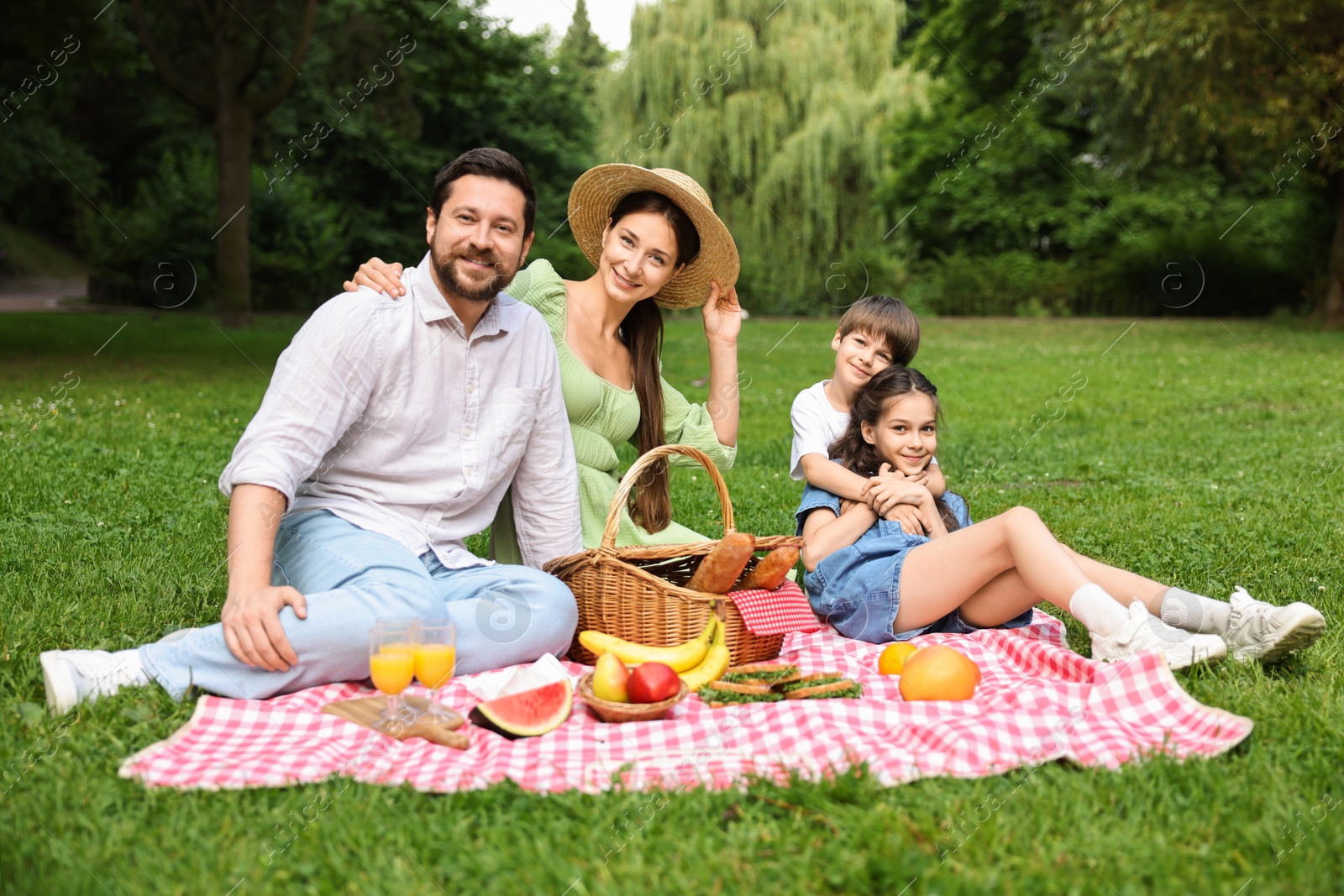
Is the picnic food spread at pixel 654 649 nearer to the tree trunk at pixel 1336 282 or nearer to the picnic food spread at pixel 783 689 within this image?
Answer: the picnic food spread at pixel 783 689

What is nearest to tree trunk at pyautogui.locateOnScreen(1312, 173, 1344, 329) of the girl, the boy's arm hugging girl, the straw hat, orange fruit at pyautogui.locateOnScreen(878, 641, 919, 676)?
the boy's arm hugging girl

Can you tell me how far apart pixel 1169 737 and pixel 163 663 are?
2.58m

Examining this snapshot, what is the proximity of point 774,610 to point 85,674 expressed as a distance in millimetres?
1973

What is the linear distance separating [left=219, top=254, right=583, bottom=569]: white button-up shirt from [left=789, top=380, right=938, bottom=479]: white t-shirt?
39.1 inches

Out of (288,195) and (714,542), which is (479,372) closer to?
(714,542)

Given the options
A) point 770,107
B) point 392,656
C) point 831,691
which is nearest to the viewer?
point 392,656

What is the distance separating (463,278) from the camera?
343 cm

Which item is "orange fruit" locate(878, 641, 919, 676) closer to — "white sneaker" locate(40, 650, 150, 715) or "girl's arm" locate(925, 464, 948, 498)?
"girl's arm" locate(925, 464, 948, 498)

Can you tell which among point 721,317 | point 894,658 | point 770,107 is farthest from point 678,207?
point 770,107

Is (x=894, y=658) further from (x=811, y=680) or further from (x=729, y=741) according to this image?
(x=729, y=741)

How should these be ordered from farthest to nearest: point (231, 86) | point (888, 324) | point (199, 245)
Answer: point (199, 245)
point (231, 86)
point (888, 324)

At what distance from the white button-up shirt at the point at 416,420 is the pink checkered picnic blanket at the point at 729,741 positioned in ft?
2.05

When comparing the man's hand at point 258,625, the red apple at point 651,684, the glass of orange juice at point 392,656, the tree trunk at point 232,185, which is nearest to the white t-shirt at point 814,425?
the red apple at point 651,684

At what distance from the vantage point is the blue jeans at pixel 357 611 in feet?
9.89
